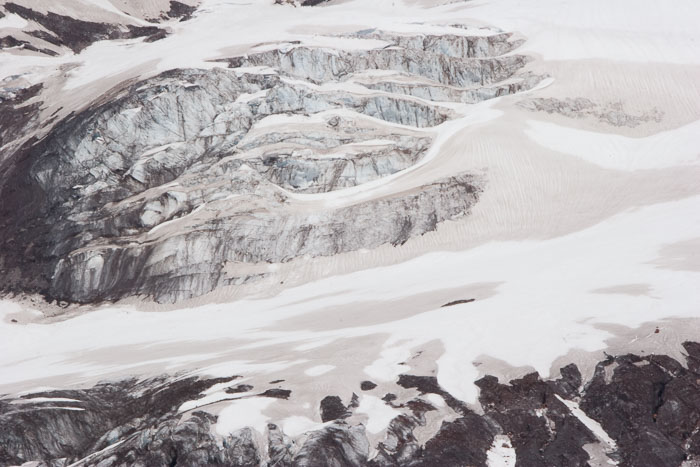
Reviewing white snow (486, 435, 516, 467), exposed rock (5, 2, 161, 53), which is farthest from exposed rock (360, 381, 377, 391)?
exposed rock (5, 2, 161, 53)

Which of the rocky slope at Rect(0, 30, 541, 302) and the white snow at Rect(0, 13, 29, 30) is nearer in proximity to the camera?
the rocky slope at Rect(0, 30, 541, 302)

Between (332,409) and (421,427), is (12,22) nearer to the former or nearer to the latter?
(332,409)

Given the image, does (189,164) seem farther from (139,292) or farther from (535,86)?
(535,86)

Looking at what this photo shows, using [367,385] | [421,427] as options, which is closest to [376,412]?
[421,427]

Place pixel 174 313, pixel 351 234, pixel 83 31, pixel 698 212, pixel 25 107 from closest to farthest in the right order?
pixel 698 212, pixel 174 313, pixel 351 234, pixel 25 107, pixel 83 31

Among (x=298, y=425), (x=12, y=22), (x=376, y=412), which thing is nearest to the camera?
(x=298, y=425)

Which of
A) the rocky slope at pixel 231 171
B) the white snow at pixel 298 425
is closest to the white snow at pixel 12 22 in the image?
the rocky slope at pixel 231 171

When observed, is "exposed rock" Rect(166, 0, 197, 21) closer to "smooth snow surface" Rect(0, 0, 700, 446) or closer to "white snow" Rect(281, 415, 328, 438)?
"smooth snow surface" Rect(0, 0, 700, 446)

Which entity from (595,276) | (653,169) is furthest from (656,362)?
(653,169)

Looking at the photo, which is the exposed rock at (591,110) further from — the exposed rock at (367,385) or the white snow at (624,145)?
the exposed rock at (367,385)

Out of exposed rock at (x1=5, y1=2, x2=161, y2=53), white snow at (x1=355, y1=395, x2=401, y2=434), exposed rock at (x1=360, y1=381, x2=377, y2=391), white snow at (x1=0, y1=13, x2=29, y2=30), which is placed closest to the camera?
white snow at (x1=355, y1=395, x2=401, y2=434)

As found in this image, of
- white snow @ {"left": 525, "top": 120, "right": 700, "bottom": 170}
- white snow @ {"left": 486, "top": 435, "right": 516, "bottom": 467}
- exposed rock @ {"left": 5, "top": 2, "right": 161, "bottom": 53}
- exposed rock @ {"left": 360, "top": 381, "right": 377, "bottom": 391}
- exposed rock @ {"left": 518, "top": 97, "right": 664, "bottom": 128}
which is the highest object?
exposed rock @ {"left": 5, "top": 2, "right": 161, "bottom": 53}
